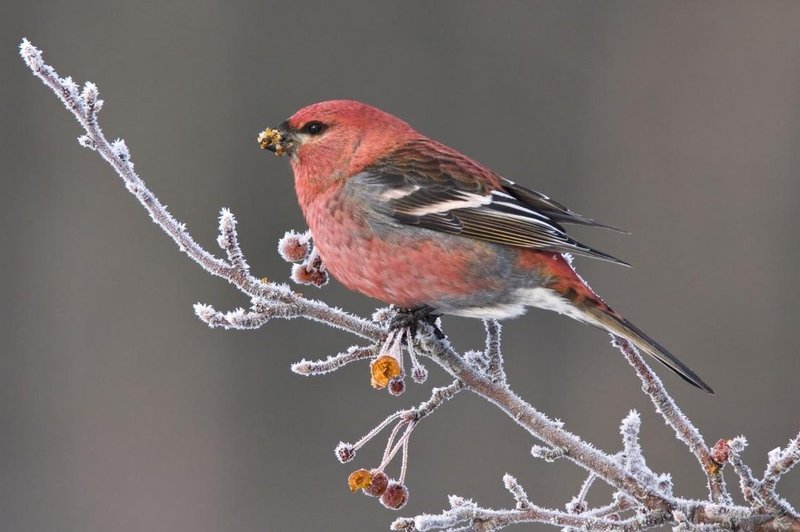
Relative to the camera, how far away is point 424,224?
351cm

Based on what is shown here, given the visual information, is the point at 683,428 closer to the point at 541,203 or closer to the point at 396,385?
the point at 396,385

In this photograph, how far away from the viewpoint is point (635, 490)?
2547 millimetres

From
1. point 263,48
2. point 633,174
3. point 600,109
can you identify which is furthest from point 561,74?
point 263,48

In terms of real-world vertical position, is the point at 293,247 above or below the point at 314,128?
below

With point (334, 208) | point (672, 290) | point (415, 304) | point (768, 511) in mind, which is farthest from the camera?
point (672, 290)

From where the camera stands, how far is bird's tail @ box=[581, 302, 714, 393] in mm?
2965

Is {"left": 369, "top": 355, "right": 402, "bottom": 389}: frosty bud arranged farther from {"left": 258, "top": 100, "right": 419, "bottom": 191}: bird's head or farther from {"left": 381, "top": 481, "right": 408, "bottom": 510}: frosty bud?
{"left": 258, "top": 100, "right": 419, "bottom": 191}: bird's head

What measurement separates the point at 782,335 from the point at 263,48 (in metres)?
3.91

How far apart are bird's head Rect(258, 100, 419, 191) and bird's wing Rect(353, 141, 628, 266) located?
0.20 feet

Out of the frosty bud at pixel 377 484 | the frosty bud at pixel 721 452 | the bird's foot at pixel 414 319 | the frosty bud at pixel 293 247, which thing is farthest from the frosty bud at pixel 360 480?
the frosty bud at pixel 721 452

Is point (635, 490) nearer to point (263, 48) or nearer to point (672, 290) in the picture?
point (672, 290)

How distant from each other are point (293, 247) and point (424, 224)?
0.63m

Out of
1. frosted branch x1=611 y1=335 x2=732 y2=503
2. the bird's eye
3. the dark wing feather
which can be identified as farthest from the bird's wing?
frosted branch x1=611 y1=335 x2=732 y2=503

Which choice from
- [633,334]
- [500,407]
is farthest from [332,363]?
[633,334]
